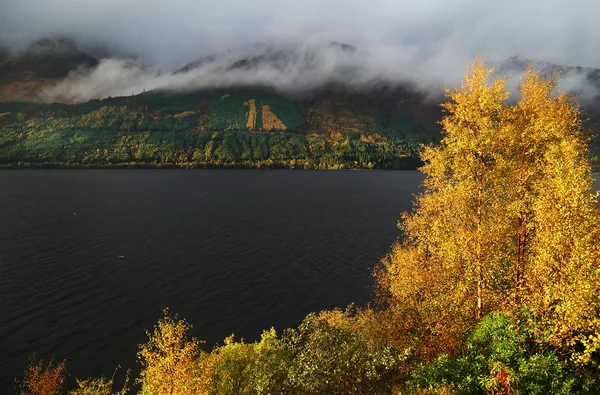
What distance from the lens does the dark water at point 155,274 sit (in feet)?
194

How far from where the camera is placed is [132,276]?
85125mm

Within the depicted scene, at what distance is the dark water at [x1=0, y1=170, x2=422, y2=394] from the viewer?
59.1 m

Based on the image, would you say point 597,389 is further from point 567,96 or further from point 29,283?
point 29,283

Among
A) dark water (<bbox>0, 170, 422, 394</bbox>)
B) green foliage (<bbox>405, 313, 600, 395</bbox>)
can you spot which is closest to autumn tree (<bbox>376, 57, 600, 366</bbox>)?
green foliage (<bbox>405, 313, 600, 395</bbox>)

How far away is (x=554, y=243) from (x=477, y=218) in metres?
8.18

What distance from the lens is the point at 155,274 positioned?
8731 centimetres

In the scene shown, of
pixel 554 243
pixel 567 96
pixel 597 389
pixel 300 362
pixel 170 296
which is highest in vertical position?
pixel 567 96

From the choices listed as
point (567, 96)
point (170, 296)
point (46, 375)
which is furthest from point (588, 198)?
point (170, 296)

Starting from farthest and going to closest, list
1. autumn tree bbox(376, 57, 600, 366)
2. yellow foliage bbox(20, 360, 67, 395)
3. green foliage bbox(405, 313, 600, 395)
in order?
yellow foliage bbox(20, 360, 67, 395), autumn tree bbox(376, 57, 600, 366), green foliage bbox(405, 313, 600, 395)

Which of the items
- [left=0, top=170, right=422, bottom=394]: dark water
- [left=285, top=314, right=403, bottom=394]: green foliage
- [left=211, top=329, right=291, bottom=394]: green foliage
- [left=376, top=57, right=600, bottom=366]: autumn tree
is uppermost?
[left=376, top=57, right=600, bottom=366]: autumn tree

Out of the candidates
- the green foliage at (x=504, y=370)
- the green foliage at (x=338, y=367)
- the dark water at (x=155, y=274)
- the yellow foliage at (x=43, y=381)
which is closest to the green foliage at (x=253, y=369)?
the green foliage at (x=338, y=367)

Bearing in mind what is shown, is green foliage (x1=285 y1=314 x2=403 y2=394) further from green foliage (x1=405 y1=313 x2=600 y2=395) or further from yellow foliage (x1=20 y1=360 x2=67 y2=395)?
yellow foliage (x1=20 y1=360 x2=67 y2=395)

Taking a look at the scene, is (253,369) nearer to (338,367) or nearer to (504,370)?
(338,367)

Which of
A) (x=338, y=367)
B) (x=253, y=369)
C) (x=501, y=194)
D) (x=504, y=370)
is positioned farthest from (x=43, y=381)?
(x=501, y=194)
